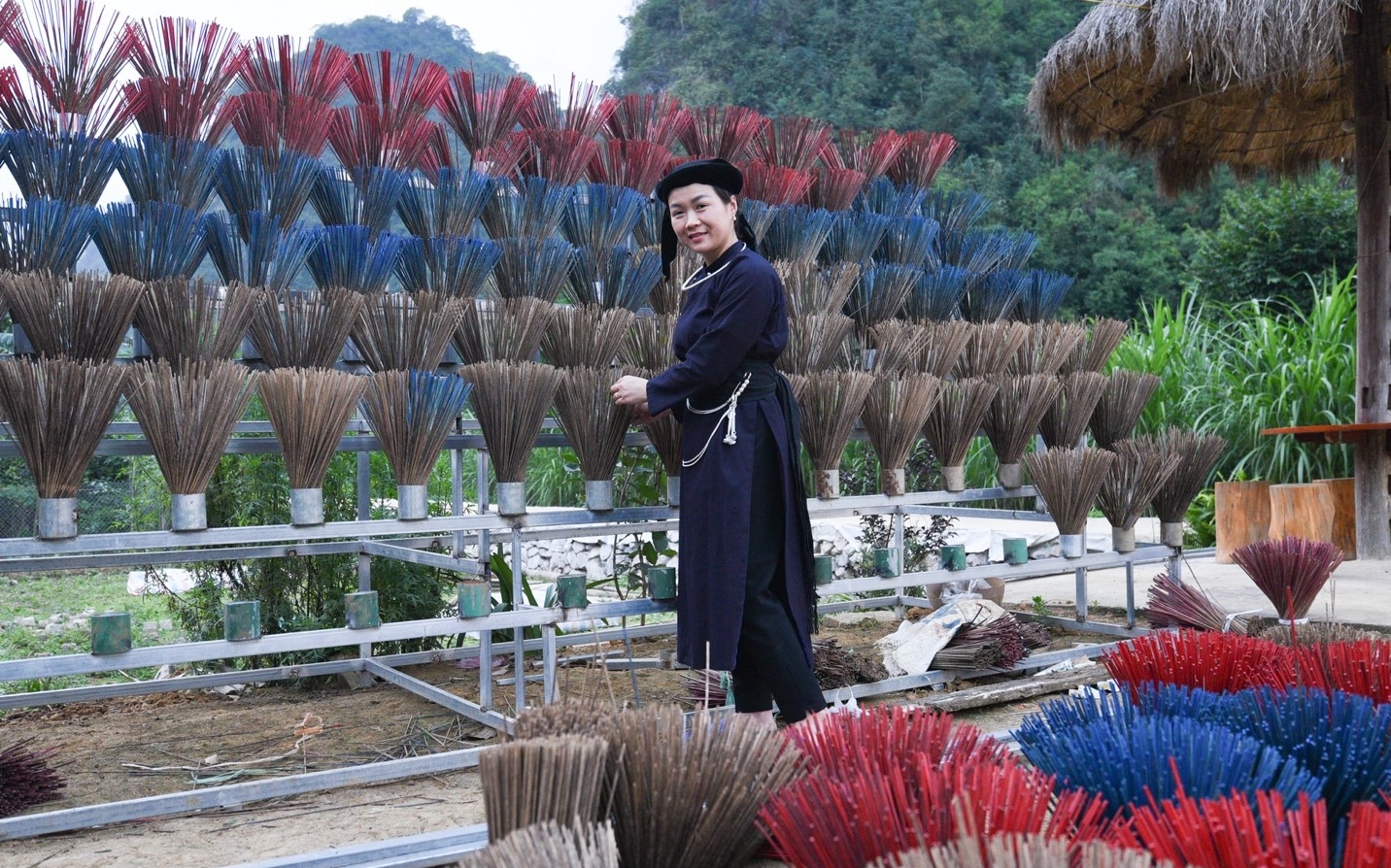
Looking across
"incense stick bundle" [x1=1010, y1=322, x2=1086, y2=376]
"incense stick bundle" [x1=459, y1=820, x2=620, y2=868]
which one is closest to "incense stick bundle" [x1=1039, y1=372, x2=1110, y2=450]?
"incense stick bundle" [x1=1010, y1=322, x2=1086, y2=376]

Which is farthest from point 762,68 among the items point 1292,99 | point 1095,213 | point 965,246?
point 965,246

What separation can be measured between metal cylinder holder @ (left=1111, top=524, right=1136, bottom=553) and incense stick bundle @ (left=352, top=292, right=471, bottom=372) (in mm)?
2262

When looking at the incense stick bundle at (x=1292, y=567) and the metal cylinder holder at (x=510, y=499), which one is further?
the incense stick bundle at (x=1292, y=567)

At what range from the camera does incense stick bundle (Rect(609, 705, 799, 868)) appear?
1270mm

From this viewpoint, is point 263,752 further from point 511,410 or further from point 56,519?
point 511,410

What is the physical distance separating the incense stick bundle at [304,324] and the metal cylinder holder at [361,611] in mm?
655

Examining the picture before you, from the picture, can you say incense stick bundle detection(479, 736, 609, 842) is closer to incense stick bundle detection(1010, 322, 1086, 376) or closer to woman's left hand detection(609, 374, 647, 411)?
woman's left hand detection(609, 374, 647, 411)

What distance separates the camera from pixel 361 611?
8.23 feet

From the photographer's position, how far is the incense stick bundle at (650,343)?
3.10 m

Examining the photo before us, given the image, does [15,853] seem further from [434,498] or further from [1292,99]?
[1292,99]

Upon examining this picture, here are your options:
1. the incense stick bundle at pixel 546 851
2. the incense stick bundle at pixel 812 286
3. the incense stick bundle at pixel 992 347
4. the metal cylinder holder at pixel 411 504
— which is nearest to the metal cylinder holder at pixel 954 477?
the incense stick bundle at pixel 992 347

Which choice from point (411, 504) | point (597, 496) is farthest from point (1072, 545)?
point (411, 504)

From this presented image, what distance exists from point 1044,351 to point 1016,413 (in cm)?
A: 33

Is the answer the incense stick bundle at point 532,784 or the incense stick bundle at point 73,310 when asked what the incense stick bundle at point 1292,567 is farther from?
the incense stick bundle at point 73,310
